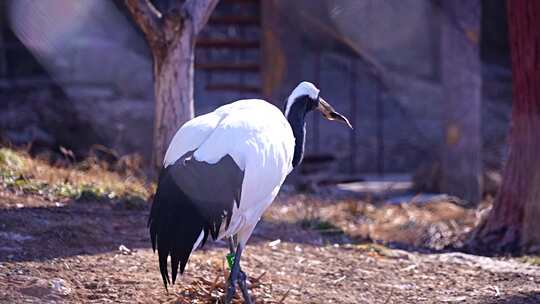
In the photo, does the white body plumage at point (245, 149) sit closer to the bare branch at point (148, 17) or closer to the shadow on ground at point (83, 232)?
the shadow on ground at point (83, 232)

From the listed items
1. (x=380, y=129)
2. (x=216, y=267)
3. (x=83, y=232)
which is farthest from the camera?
(x=380, y=129)

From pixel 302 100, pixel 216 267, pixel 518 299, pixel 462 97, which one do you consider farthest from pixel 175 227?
pixel 462 97

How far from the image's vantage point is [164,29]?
7.71 m

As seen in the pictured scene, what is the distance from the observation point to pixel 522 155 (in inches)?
325

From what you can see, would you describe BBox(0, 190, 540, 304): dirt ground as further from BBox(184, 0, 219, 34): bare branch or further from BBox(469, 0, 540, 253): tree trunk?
BBox(184, 0, 219, 34): bare branch

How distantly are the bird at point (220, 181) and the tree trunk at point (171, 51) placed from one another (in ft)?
5.81

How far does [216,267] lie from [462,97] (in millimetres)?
5177

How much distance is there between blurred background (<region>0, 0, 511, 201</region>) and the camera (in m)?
11.5

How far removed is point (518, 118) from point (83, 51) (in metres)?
6.74

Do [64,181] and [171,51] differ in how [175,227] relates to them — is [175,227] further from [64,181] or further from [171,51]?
[64,181]

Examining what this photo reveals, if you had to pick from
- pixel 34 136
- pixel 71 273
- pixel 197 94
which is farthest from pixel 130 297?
pixel 197 94

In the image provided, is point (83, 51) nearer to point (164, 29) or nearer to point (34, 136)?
point (34, 136)

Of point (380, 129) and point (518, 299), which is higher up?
point (380, 129)

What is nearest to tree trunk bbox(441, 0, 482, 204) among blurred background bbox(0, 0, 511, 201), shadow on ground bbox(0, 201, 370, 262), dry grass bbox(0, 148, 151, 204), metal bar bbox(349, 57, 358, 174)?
blurred background bbox(0, 0, 511, 201)
